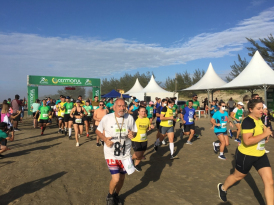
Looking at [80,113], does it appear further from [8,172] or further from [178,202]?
[178,202]

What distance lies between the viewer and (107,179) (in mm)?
5230

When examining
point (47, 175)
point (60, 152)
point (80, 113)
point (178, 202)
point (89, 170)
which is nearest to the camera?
point (178, 202)

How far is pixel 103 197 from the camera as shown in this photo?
423 centimetres

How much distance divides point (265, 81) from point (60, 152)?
1506 cm

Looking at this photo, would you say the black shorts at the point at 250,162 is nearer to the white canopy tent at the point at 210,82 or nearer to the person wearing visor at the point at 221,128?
the person wearing visor at the point at 221,128

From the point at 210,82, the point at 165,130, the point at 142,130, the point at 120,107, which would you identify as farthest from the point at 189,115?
the point at 210,82

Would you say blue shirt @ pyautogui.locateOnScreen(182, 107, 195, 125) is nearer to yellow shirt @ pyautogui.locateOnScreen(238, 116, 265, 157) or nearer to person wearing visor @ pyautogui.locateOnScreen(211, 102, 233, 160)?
person wearing visor @ pyautogui.locateOnScreen(211, 102, 233, 160)

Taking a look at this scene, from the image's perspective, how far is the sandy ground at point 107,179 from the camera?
412cm

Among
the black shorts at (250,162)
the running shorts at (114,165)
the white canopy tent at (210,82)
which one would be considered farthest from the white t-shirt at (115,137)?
the white canopy tent at (210,82)

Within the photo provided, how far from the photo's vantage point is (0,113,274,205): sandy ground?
4125 millimetres

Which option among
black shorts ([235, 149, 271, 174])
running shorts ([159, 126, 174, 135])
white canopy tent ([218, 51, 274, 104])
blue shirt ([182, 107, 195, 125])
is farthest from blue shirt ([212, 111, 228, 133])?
white canopy tent ([218, 51, 274, 104])

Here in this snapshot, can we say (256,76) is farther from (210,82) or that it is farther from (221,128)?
(221,128)

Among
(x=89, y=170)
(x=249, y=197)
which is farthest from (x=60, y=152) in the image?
(x=249, y=197)

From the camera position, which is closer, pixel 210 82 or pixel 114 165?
pixel 114 165
